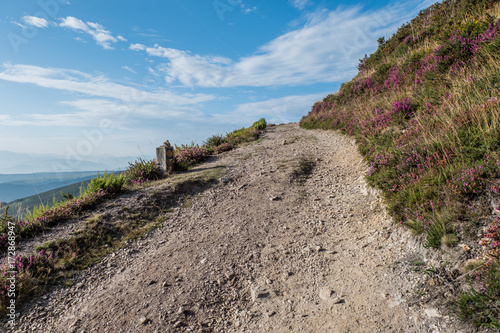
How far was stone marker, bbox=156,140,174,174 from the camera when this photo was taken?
11.5 meters

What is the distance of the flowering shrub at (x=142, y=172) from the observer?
1061cm

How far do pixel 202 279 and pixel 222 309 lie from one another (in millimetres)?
789

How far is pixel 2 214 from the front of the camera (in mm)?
7078

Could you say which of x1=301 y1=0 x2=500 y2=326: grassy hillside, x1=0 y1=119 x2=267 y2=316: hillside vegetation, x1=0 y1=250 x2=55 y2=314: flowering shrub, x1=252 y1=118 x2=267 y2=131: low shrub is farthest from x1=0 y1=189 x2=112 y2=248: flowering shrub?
x1=252 y1=118 x2=267 y2=131: low shrub

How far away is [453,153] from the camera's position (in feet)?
16.5

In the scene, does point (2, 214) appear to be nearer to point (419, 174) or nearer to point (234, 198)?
point (234, 198)

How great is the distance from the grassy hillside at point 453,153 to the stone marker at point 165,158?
305 inches

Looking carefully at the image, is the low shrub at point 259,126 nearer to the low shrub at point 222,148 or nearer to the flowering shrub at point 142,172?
the low shrub at point 222,148

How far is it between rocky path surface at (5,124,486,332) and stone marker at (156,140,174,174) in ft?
13.4

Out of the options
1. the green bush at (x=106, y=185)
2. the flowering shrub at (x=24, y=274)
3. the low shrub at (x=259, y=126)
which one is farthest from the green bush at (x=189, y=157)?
the low shrub at (x=259, y=126)

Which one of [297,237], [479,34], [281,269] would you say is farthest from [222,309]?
[479,34]

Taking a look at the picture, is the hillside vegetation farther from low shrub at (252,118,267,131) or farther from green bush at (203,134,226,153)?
low shrub at (252,118,267,131)

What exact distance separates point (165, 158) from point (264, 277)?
815 centimetres

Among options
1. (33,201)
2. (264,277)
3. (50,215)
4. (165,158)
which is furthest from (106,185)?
(264,277)
